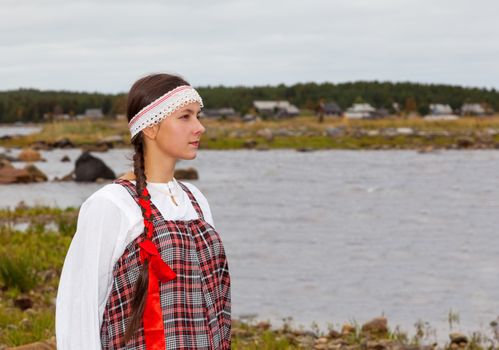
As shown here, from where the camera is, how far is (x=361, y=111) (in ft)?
417

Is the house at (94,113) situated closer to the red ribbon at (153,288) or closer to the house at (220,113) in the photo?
the house at (220,113)

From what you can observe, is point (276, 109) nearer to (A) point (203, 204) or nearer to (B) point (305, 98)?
(B) point (305, 98)

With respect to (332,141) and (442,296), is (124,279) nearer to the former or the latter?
(442,296)

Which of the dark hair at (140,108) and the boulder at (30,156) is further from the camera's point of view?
the boulder at (30,156)

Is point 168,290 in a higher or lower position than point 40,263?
higher

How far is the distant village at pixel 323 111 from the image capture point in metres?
126

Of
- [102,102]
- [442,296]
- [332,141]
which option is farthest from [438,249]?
[102,102]

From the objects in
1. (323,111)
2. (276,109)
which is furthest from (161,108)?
(276,109)

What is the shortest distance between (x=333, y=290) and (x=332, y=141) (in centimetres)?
5561

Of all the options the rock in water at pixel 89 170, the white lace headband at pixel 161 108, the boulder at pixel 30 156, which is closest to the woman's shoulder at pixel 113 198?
the white lace headband at pixel 161 108

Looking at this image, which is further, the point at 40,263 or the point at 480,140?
the point at 480,140

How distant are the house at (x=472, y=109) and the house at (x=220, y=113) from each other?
3373 cm

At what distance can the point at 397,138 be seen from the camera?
7075 centimetres

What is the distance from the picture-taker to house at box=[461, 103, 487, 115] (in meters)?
132
